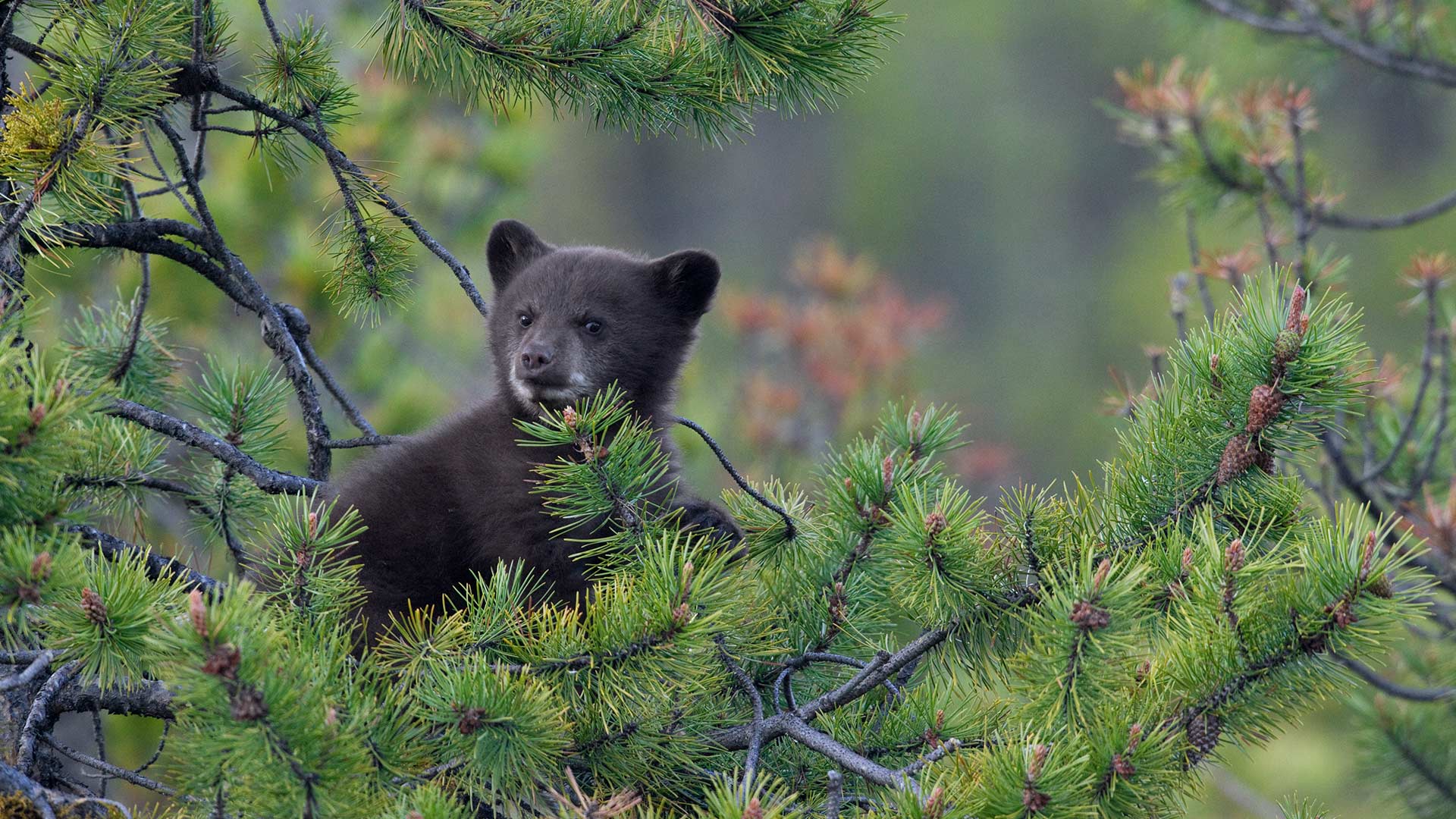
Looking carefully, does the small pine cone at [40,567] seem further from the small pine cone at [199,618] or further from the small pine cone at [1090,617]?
the small pine cone at [1090,617]

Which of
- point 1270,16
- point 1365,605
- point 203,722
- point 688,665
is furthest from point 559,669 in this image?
point 1270,16

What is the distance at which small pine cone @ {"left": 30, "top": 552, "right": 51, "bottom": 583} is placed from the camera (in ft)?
5.19

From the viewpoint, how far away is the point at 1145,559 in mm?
1908

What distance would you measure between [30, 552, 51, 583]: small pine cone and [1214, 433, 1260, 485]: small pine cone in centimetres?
169

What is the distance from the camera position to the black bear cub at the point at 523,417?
291cm

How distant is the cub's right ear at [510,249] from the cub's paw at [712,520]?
134cm

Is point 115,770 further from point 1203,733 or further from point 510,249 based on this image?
point 510,249

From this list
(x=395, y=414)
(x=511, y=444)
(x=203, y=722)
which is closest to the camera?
(x=203, y=722)

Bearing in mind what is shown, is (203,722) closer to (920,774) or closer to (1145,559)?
(920,774)

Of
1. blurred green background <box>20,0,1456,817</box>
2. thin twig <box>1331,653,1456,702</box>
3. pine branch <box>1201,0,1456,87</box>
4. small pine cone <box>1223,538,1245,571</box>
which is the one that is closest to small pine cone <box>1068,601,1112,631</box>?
small pine cone <box>1223,538,1245,571</box>

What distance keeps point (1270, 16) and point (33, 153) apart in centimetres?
457

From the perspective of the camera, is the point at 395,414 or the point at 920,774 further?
the point at 395,414

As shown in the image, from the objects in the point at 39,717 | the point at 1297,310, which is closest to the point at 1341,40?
the point at 1297,310

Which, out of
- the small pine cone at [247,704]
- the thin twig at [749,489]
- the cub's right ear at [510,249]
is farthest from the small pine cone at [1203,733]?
the cub's right ear at [510,249]
